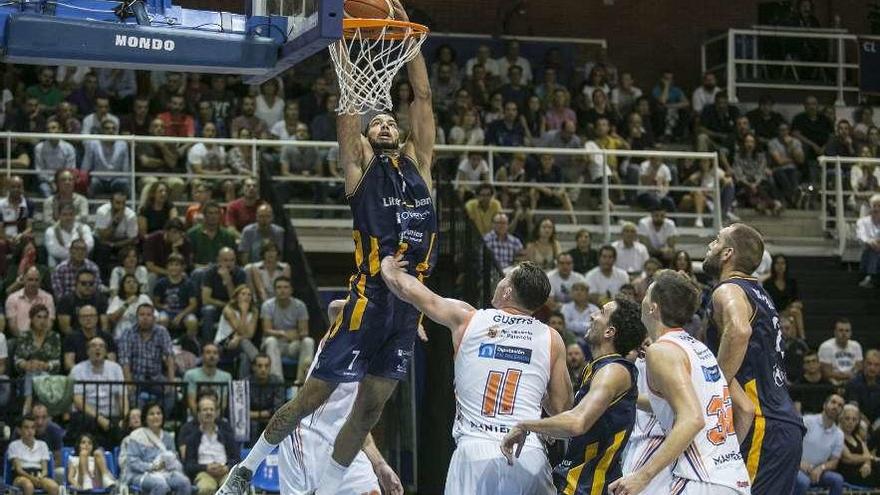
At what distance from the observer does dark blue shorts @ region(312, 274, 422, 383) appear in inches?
378

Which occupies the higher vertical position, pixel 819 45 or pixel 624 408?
pixel 819 45

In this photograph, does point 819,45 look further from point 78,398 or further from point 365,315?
point 365,315

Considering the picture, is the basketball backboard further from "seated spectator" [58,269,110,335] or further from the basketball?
"seated spectator" [58,269,110,335]

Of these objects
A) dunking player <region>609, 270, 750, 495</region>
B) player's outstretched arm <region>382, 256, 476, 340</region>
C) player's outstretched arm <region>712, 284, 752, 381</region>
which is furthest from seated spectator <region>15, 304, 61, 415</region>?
dunking player <region>609, 270, 750, 495</region>

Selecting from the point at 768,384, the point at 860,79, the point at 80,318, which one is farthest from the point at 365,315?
the point at 860,79

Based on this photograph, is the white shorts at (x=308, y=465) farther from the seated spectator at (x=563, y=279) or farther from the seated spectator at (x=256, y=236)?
the seated spectator at (x=256, y=236)

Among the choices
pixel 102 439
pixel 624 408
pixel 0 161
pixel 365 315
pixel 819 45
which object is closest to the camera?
pixel 624 408

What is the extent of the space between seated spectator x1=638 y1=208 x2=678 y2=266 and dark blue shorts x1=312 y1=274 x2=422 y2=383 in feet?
36.2

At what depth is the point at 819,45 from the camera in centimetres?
2677

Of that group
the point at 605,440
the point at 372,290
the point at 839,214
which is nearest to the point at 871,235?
the point at 839,214

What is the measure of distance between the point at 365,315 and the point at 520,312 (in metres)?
1.12

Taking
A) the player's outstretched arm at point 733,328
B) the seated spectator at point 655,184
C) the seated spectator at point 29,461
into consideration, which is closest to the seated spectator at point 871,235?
the seated spectator at point 655,184

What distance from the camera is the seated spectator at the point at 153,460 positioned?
50.3 ft

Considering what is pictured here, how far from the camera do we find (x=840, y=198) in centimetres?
2208
